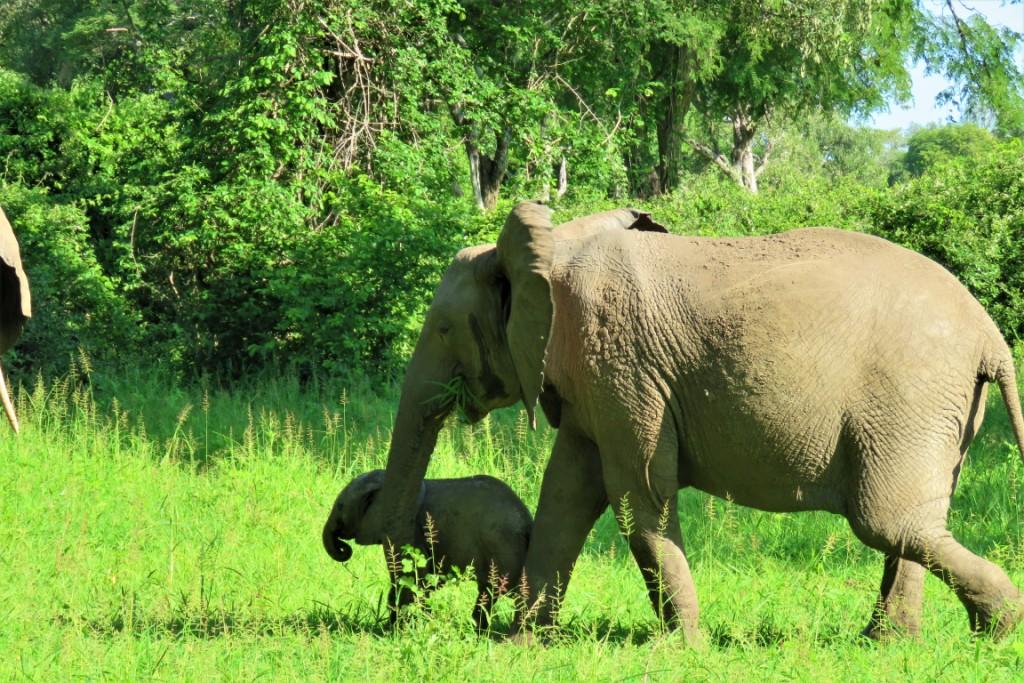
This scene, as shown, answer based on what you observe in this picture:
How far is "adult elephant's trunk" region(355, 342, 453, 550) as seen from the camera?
6.38m

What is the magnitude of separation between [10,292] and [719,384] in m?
3.52

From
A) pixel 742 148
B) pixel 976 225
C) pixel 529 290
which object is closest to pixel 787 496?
pixel 529 290

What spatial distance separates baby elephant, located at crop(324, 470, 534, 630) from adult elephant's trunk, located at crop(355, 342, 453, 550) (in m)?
0.10

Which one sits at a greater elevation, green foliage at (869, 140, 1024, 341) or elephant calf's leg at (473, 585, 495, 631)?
green foliage at (869, 140, 1024, 341)

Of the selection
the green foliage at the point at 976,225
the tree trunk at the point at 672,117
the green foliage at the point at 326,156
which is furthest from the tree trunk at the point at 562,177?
the green foliage at the point at 976,225

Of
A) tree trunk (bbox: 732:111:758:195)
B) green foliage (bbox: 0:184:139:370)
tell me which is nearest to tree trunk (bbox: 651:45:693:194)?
tree trunk (bbox: 732:111:758:195)

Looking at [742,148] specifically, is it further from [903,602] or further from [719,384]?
[719,384]

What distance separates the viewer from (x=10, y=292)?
Answer: 6.76 meters

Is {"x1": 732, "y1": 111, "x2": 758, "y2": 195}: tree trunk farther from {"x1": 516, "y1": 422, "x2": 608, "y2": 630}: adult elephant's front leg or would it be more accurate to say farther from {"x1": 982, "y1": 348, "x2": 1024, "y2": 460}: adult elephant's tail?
{"x1": 982, "y1": 348, "x2": 1024, "y2": 460}: adult elephant's tail

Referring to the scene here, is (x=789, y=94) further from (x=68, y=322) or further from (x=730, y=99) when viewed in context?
(x=68, y=322)

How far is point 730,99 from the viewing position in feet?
87.2

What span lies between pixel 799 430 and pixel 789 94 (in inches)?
842

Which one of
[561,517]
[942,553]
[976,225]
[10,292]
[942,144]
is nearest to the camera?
[942,553]

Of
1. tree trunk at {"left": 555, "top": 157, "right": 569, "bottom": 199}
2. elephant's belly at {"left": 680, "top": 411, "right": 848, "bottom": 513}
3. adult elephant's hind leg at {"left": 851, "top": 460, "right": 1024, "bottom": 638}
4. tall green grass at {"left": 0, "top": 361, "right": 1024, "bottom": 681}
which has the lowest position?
tall green grass at {"left": 0, "top": 361, "right": 1024, "bottom": 681}
